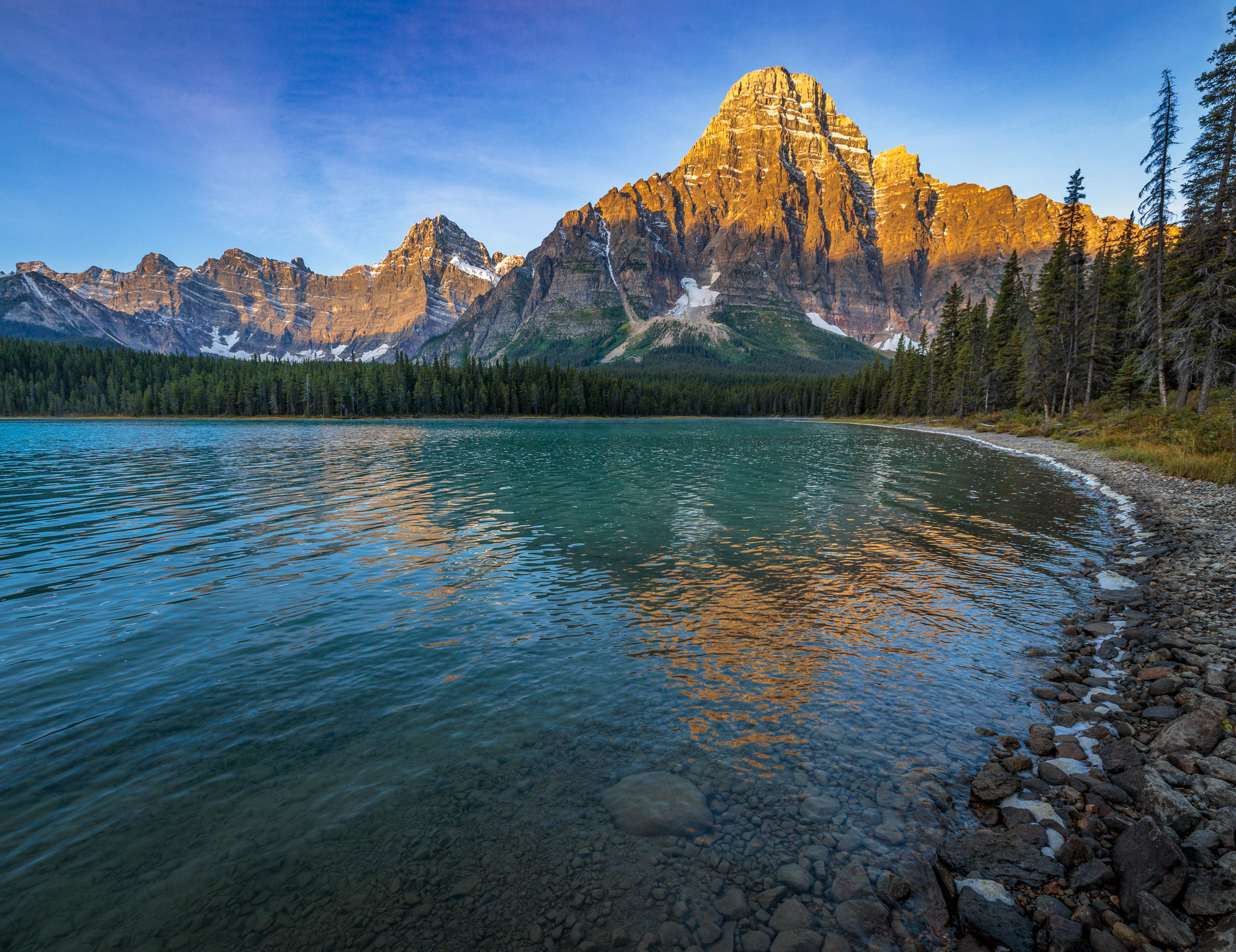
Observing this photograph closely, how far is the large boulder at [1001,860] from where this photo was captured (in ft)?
20.7

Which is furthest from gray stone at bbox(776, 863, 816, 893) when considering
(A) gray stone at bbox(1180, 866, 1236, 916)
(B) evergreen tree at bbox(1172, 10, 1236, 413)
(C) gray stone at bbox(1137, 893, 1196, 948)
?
(B) evergreen tree at bbox(1172, 10, 1236, 413)

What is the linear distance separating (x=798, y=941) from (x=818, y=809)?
2256mm

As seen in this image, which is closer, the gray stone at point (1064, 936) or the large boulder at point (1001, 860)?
the gray stone at point (1064, 936)

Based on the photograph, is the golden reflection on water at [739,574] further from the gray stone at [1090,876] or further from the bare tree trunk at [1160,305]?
the bare tree trunk at [1160,305]

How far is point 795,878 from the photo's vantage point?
21.6 feet

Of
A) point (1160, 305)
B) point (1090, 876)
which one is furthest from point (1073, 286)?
point (1090, 876)

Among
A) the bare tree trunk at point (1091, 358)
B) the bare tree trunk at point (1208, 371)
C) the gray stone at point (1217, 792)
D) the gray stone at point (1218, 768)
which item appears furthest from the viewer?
the bare tree trunk at point (1091, 358)

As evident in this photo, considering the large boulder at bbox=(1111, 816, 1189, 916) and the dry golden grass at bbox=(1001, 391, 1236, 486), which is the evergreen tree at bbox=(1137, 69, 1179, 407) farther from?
the large boulder at bbox=(1111, 816, 1189, 916)

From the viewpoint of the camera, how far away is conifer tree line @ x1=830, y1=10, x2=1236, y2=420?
140 ft

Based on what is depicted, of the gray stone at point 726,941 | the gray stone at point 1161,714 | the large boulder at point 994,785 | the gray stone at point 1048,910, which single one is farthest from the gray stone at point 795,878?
the gray stone at point 1161,714

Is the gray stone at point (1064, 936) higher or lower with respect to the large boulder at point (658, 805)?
higher

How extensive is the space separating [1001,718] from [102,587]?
24241mm

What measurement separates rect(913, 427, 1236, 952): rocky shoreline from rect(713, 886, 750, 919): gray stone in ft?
7.08

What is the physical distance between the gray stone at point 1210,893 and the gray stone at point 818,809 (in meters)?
3.46
